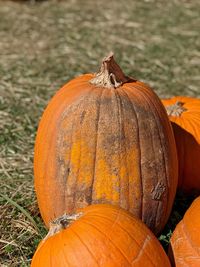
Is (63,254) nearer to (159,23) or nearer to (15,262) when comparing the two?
(15,262)

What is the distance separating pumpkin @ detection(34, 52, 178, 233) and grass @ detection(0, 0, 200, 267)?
408 mm

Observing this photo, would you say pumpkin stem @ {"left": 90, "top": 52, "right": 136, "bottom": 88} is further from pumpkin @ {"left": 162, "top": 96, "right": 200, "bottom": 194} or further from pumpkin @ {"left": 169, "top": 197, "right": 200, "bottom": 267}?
pumpkin @ {"left": 169, "top": 197, "right": 200, "bottom": 267}

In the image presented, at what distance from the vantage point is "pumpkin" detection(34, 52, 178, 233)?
352cm

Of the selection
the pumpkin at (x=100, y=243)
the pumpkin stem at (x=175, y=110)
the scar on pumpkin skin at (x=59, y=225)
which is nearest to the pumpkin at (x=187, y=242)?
the pumpkin at (x=100, y=243)

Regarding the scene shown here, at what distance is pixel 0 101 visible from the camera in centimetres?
639

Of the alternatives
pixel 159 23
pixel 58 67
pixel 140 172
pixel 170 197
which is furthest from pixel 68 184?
pixel 159 23

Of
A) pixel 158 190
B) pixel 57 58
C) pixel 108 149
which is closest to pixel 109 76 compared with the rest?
pixel 108 149

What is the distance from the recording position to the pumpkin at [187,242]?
3.30 meters

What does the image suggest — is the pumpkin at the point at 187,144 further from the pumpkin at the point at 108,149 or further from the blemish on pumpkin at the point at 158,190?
the blemish on pumpkin at the point at 158,190

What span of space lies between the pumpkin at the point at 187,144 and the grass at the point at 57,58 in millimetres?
142

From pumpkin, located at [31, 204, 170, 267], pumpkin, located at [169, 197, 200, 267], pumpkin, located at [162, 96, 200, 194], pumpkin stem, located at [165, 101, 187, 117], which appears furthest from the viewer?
pumpkin stem, located at [165, 101, 187, 117]

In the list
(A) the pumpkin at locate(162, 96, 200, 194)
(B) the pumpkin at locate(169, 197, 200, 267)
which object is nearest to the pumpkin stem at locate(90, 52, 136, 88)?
(A) the pumpkin at locate(162, 96, 200, 194)

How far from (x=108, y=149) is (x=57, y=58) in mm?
4386

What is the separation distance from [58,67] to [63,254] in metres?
4.71
